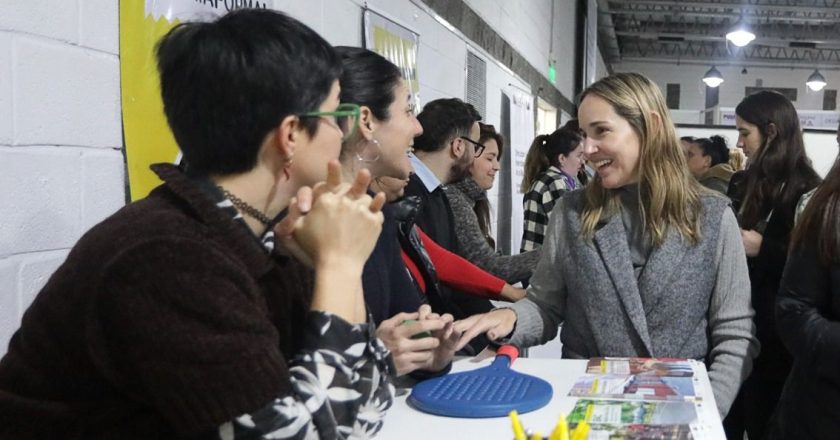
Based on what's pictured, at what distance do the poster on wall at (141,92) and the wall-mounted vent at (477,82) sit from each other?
3174 mm

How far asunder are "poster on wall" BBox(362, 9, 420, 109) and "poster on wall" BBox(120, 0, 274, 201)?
54.9 inches

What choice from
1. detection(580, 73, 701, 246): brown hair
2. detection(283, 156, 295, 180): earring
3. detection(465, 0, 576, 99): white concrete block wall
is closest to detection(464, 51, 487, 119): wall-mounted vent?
detection(465, 0, 576, 99): white concrete block wall

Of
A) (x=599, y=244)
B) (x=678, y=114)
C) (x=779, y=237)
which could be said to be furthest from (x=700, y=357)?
(x=678, y=114)

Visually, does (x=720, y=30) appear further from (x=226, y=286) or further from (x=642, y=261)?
(x=226, y=286)

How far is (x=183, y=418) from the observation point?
2.49 feet

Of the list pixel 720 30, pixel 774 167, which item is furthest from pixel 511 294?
pixel 720 30

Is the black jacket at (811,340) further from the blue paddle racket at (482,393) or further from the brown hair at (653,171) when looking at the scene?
the blue paddle racket at (482,393)

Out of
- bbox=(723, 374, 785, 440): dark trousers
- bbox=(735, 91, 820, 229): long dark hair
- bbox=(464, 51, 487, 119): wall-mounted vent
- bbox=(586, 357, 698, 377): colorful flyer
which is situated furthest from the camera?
bbox=(464, 51, 487, 119): wall-mounted vent

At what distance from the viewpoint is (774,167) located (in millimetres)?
2840

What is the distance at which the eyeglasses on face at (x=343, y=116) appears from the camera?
94 centimetres

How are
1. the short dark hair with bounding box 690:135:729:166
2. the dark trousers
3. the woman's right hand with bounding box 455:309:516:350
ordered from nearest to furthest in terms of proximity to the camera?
the woman's right hand with bounding box 455:309:516:350
the dark trousers
the short dark hair with bounding box 690:135:729:166

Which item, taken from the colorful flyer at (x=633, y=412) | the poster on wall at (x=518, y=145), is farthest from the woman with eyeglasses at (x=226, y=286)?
the poster on wall at (x=518, y=145)

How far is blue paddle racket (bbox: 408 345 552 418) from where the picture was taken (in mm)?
1163

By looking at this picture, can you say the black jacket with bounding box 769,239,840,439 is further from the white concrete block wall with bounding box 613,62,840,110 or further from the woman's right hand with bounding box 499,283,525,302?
the white concrete block wall with bounding box 613,62,840,110
